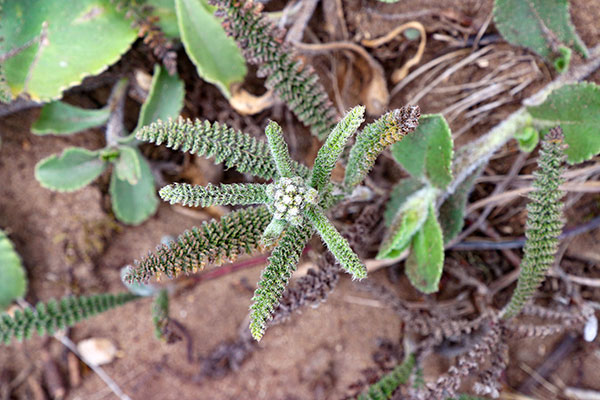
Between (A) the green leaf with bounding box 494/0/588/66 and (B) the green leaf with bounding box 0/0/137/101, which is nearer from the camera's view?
(A) the green leaf with bounding box 494/0/588/66

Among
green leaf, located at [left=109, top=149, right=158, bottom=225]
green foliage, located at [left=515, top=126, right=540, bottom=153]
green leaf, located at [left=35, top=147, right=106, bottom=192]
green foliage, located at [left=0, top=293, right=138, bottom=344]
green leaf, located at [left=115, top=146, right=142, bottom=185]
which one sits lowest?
green foliage, located at [left=0, top=293, right=138, bottom=344]

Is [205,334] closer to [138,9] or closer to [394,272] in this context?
[394,272]

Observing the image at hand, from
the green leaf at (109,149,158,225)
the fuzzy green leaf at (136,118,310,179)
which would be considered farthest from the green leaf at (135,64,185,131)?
the fuzzy green leaf at (136,118,310,179)

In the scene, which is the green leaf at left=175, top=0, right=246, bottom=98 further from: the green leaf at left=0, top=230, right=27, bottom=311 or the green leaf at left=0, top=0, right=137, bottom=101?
the green leaf at left=0, top=230, right=27, bottom=311

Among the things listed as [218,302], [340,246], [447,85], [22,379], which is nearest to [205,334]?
[218,302]

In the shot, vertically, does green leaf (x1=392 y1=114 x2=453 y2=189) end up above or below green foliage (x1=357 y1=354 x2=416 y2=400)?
above

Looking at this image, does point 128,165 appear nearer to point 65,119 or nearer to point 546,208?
point 65,119
